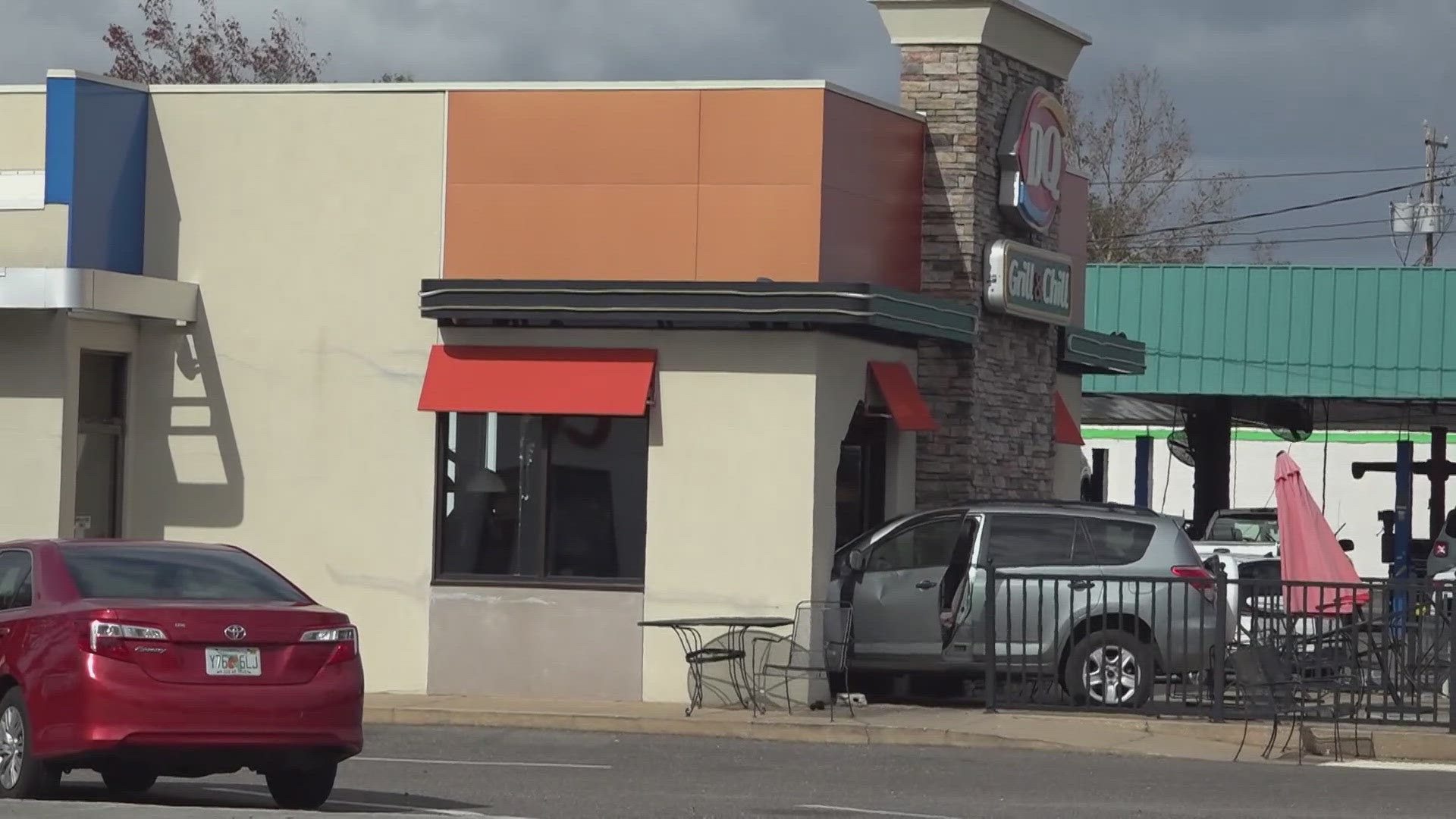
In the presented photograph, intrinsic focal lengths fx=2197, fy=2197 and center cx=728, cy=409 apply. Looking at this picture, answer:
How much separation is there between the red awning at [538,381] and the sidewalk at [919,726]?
2.62 metres

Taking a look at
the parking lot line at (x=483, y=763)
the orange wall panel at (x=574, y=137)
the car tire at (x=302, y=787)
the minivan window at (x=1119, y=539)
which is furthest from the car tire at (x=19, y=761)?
the minivan window at (x=1119, y=539)

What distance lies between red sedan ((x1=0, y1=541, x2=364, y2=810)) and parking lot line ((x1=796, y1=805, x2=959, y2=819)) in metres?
2.69

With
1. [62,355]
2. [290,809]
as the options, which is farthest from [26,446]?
[290,809]

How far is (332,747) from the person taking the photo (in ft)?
37.9

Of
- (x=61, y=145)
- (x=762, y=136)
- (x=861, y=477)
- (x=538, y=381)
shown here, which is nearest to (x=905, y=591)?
(x=861, y=477)

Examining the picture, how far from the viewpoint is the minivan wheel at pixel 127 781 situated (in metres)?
12.6

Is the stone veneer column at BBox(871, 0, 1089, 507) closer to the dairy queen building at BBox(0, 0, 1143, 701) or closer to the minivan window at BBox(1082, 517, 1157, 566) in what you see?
the dairy queen building at BBox(0, 0, 1143, 701)

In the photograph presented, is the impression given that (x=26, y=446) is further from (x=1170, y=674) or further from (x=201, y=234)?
(x=1170, y=674)

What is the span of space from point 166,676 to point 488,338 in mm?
9226

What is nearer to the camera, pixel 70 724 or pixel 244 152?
pixel 70 724

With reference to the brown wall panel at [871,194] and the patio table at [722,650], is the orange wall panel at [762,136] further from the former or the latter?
the patio table at [722,650]

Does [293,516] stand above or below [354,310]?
below

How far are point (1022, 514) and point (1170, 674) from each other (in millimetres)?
1906

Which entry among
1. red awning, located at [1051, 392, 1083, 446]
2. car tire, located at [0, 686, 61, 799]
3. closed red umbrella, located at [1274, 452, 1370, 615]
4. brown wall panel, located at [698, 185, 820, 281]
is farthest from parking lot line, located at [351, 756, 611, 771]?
red awning, located at [1051, 392, 1083, 446]
